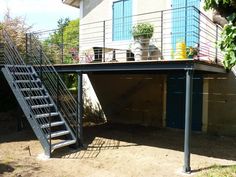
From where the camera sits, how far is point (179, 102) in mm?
12312

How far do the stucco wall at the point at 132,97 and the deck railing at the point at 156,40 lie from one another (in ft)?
4.46

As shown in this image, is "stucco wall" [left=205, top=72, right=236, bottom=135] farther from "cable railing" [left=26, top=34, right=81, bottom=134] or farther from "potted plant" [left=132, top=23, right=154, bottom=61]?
"cable railing" [left=26, top=34, right=81, bottom=134]

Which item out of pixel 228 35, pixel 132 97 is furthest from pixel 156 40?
pixel 228 35

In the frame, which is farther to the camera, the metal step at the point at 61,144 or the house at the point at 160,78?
the house at the point at 160,78

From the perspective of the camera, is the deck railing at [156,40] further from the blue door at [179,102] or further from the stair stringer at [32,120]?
the stair stringer at [32,120]

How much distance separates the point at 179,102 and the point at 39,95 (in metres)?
5.11

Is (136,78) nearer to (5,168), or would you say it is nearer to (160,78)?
(160,78)

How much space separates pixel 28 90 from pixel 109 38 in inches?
198

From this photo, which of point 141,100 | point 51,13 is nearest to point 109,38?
point 141,100

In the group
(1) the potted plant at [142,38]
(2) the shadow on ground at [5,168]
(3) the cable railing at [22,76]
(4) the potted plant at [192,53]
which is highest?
(1) the potted plant at [142,38]

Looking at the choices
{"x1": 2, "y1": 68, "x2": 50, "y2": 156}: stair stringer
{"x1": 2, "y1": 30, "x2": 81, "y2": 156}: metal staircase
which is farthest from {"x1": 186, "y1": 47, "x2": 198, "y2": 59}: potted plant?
{"x1": 2, "y1": 68, "x2": 50, "y2": 156}: stair stringer

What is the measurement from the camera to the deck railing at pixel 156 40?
33.2ft

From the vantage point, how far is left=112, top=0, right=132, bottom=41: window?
12844 millimetres

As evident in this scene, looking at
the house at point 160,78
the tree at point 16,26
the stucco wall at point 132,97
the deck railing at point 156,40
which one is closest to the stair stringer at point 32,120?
the deck railing at point 156,40
